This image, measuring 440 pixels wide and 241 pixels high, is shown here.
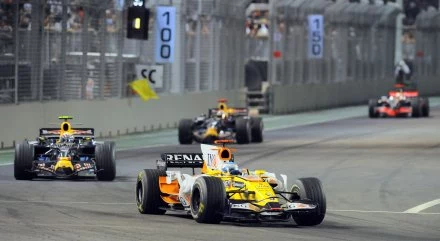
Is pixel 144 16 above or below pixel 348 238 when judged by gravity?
above

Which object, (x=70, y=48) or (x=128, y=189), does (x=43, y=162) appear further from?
(x=70, y=48)

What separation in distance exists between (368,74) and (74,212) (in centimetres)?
5634

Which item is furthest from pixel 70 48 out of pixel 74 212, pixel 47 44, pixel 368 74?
pixel 368 74

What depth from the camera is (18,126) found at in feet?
118

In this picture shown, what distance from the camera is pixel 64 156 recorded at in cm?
2630

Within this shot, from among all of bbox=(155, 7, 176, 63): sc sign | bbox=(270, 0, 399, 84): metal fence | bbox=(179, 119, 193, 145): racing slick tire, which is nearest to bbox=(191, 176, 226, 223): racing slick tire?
bbox=(179, 119, 193, 145): racing slick tire

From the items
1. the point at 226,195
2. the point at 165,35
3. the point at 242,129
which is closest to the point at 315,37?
the point at 165,35

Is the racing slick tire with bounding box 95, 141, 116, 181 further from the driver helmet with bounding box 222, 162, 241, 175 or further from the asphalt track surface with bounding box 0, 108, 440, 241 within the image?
the driver helmet with bounding box 222, 162, 241, 175

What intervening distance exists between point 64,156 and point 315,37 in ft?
125

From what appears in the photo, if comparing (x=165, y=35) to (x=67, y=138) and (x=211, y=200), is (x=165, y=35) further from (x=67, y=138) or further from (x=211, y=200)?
(x=211, y=200)

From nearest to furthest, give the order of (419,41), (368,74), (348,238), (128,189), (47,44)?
(348,238) → (128,189) → (47,44) → (368,74) → (419,41)

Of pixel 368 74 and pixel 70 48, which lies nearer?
pixel 70 48

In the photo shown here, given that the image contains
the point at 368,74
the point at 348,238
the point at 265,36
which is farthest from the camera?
the point at 368,74

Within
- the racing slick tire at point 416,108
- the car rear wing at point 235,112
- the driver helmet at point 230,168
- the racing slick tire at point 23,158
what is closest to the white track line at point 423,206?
the driver helmet at point 230,168
